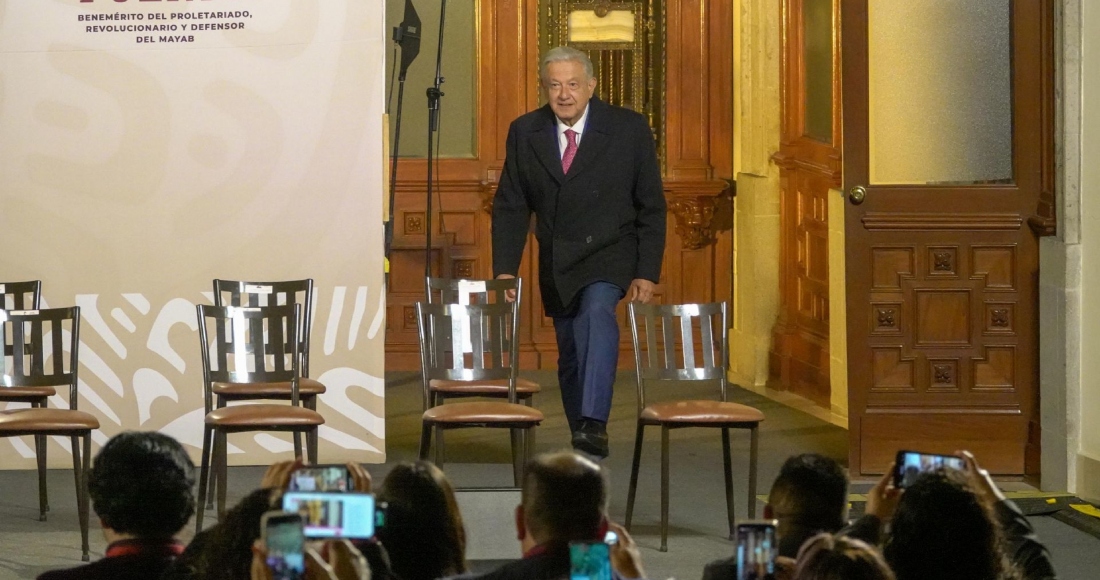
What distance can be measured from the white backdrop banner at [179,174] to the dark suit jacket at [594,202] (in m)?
0.76

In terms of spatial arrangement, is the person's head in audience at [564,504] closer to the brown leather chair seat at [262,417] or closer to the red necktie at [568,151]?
the brown leather chair seat at [262,417]

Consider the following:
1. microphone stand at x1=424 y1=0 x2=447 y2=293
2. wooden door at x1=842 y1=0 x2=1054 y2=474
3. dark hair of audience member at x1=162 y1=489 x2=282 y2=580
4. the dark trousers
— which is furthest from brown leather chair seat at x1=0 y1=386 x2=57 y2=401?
dark hair of audience member at x1=162 y1=489 x2=282 y2=580

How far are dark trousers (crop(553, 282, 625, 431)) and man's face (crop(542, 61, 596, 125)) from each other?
0.62m

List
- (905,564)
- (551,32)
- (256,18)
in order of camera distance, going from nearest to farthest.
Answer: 1. (905,564)
2. (256,18)
3. (551,32)

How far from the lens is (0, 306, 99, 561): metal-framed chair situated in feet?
16.8

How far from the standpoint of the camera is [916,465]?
268 centimetres

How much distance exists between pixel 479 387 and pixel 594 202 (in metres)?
0.77

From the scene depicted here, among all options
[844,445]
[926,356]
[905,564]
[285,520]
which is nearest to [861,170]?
[926,356]

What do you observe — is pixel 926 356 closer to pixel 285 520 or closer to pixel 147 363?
pixel 147 363

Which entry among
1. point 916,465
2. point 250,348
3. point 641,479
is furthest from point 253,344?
point 916,465

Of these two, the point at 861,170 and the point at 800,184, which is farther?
the point at 800,184

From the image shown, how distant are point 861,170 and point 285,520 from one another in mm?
4223

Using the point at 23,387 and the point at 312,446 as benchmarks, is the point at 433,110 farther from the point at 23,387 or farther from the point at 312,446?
the point at 312,446

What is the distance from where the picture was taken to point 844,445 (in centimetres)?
679
